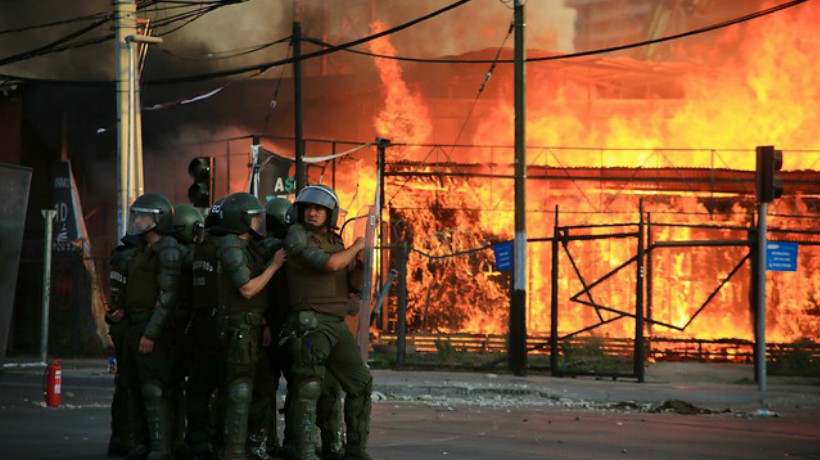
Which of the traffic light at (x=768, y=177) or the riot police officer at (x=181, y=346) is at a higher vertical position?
the traffic light at (x=768, y=177)

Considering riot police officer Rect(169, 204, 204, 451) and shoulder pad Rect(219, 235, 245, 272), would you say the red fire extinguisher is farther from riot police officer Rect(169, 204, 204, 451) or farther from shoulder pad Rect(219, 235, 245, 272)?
shoulder pad Rect(219, 235, 245, 272)

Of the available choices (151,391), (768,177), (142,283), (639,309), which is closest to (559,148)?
(639,309)

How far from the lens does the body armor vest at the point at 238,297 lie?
30.5ft

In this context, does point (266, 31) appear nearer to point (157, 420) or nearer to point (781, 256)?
point (781, 256)

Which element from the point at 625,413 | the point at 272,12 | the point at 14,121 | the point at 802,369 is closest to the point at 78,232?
the point at 14,121

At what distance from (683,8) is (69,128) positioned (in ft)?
63.2

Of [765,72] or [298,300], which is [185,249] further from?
[765,72]

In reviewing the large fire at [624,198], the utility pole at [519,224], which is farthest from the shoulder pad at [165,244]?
the large fire at [624,198]

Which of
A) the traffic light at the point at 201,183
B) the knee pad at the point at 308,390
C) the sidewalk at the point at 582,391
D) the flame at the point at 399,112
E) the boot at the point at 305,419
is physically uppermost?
the flame at the point at 399,112

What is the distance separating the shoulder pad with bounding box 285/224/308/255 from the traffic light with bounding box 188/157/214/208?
8434 millimetres

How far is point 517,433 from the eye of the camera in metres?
12.4

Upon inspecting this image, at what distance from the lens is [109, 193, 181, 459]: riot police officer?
977 cm

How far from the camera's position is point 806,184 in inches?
1299

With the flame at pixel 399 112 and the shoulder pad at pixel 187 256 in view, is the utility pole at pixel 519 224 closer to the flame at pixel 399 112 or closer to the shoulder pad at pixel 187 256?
the shoulder pad at pixel 187 256
